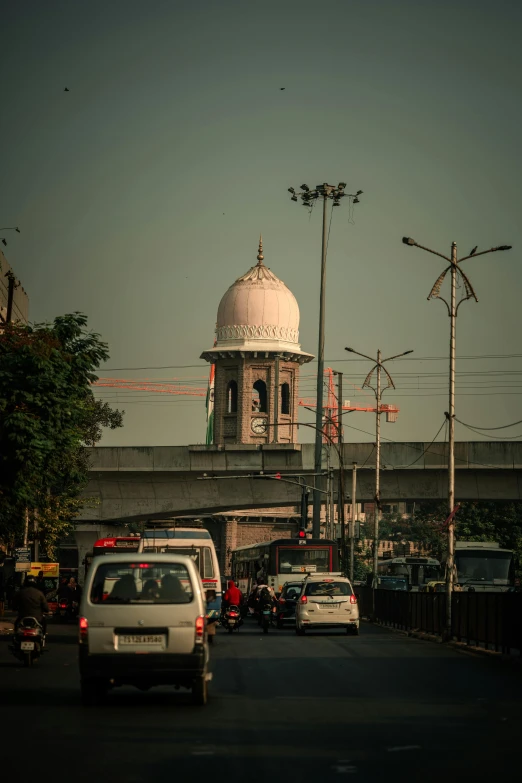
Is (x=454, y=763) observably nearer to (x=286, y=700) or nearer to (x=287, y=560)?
(x=286, y=700)

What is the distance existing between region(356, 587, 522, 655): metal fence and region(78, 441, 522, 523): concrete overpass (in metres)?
16.6

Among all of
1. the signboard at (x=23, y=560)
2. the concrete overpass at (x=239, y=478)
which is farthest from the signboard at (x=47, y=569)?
the signboard at (x=23, y=560)

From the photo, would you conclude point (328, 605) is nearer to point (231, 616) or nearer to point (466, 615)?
point (231, 616)

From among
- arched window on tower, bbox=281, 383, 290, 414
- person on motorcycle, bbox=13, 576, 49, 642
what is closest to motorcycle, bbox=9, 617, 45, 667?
person on motorcycle, bbox=13, 576, 49, 642

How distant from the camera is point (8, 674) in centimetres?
2019

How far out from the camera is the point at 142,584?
15.0 meters

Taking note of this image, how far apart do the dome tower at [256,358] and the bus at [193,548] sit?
73357 millimetres

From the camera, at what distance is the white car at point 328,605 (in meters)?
35.4

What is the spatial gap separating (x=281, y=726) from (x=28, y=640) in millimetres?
9773

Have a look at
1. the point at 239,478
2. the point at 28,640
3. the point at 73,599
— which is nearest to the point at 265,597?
the point at 73,599

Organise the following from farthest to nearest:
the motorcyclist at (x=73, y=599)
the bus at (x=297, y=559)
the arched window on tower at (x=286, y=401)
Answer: the arched window on tower at (x=286, y=401), the bus at (x=297, y=559), the motorcyclist at (x=73, y=599)

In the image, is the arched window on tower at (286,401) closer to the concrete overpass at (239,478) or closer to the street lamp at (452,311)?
the concrete overpass at (239,478)

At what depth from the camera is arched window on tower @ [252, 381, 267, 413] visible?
109 meters

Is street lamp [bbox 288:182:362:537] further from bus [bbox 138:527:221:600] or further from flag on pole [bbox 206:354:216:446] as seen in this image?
flag on pole [bbox 206:354:216:446]
